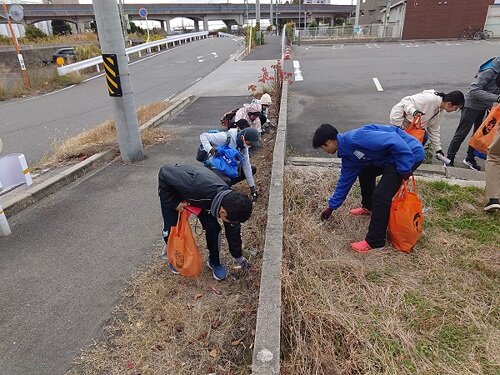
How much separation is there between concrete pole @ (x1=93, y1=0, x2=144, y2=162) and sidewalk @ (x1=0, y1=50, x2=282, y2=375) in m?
0.32

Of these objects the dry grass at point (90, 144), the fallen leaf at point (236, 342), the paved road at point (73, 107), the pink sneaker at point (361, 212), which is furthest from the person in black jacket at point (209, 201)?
the paved road at point (73, 107)

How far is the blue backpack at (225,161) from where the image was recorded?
3879 mm

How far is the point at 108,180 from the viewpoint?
17.5 feet

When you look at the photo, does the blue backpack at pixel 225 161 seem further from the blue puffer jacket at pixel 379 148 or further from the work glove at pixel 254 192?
the blue puffer jacket at pixel 379 148

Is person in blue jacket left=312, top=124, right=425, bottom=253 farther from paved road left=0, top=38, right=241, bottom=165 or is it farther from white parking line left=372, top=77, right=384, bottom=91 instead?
white parking line left=372, top=77, right=384, bottom=91

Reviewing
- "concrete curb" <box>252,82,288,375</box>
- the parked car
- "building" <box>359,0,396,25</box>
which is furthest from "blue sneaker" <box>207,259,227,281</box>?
"building" <box>359,0,396,25</box>

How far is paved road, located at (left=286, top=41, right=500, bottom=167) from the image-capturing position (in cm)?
728

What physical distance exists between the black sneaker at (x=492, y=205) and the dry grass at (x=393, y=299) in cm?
8

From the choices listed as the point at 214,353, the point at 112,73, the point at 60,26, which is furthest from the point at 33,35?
the point at 214,353

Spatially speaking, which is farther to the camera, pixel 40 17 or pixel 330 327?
pixel 40 17

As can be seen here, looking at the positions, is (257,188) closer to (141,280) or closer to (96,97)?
(141,280)

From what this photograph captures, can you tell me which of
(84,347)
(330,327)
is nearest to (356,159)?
(330,327)

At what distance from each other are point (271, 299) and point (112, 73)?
4.46m

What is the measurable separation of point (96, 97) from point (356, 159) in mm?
11711
